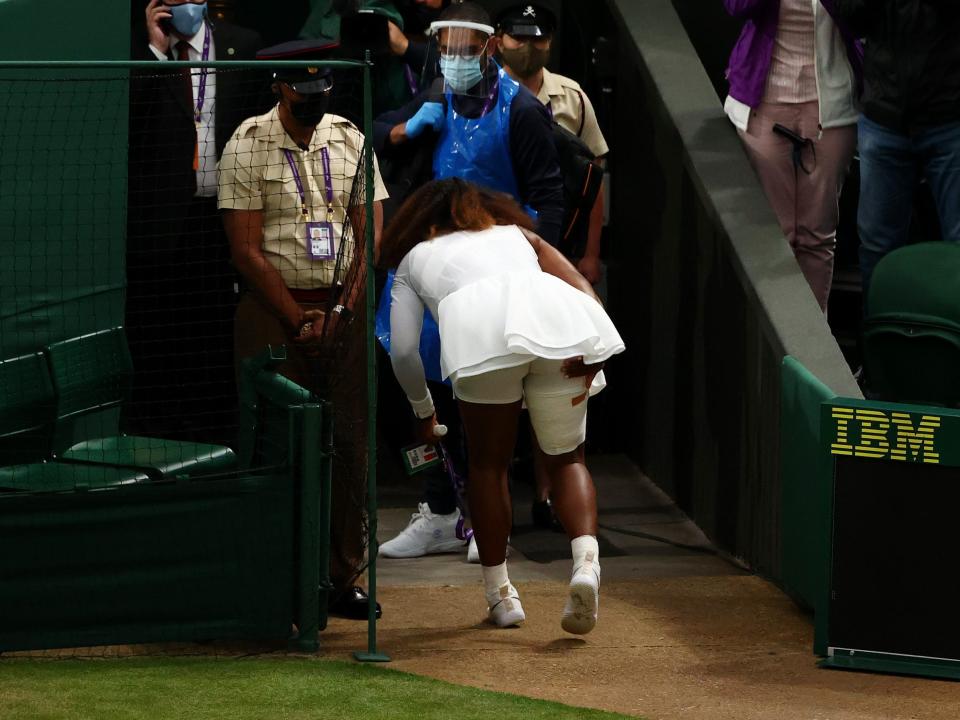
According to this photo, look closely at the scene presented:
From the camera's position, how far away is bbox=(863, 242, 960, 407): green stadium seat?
22.3 ft

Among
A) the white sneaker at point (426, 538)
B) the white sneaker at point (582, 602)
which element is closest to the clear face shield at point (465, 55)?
the white sneaker at point (426, 538)

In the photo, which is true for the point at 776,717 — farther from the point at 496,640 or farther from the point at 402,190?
the point at 402,190

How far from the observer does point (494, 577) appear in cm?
639

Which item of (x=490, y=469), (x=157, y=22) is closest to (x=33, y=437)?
(x=490, y=469)

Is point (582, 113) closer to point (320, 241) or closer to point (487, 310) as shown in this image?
point (320, 241)

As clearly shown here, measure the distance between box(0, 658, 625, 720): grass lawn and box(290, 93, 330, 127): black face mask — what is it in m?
2.35

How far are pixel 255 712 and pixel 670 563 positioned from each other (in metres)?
2.87

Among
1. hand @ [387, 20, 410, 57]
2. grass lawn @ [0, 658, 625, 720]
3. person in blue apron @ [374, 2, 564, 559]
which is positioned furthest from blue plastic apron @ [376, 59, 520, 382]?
grass lawn @ [0, 658, 625, 720]

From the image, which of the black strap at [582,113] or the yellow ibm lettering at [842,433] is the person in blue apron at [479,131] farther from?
the yellow ibm lettering at [842,433]

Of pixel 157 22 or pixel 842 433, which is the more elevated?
pixel 157 22

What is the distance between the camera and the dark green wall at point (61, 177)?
6750 millimetres

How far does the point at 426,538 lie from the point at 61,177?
229 cm

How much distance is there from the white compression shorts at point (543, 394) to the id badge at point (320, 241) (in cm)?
116

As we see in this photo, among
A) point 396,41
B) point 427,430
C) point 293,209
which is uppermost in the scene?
point 396,41
